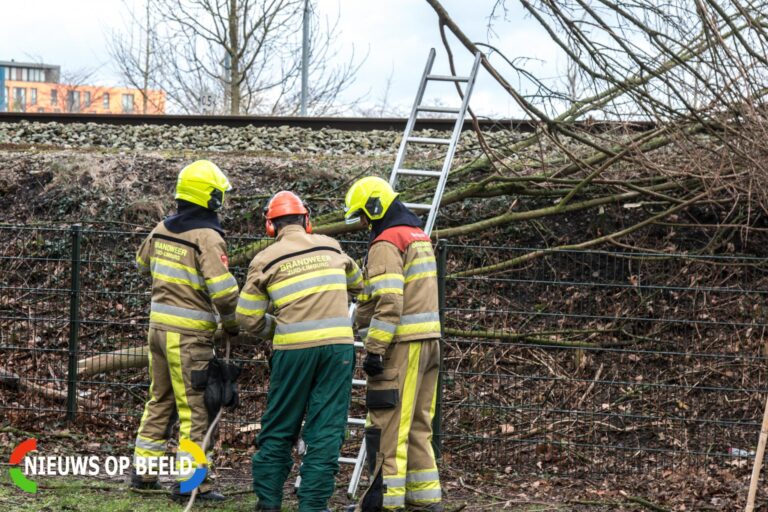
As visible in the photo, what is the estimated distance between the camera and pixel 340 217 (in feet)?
30.6

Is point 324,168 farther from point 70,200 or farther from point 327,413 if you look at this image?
point 327,413

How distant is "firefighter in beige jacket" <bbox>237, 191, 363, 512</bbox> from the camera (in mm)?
6016

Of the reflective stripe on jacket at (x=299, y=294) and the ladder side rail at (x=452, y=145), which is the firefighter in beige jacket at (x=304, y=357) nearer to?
the reflective stripe on jacket at (x=299, y=294)

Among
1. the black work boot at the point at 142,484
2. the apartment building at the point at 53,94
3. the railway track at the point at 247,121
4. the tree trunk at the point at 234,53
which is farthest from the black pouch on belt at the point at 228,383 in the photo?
the apartment building at the point at 53,94

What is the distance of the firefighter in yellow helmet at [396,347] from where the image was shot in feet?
20.2

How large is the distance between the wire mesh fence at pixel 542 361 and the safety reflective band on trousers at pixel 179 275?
1.37 metres

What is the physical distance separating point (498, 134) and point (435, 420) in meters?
5.01

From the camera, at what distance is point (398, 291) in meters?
6.15

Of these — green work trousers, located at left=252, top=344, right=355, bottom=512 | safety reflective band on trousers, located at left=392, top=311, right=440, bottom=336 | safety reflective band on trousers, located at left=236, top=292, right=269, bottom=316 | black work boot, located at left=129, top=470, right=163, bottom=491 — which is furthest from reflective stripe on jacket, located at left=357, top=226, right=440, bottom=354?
black work boot, located at left=129, top=470, right=163, bottom=491

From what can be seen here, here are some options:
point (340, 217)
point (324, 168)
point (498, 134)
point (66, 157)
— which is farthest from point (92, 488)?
point (498, 134)

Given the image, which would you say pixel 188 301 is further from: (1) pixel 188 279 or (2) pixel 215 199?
(2) pixel 215 199

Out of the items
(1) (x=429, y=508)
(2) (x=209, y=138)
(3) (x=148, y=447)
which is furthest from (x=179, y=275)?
(2) (x=209, y=138)

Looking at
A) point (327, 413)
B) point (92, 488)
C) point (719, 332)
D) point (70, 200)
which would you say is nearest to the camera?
point (327, 413)

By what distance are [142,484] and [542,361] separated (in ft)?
12.3
